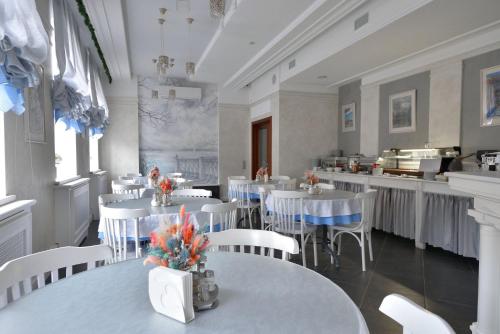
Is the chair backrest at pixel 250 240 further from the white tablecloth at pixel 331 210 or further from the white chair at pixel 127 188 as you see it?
the white chair at pixel 127 188

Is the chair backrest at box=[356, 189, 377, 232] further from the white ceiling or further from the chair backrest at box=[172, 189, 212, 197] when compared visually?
the white ceiling

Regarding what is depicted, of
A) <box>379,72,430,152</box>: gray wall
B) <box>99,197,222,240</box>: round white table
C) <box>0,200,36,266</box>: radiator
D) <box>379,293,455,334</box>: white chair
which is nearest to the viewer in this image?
<box>379,293,455,334</box>: white chair

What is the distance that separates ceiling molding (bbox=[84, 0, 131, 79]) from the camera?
13.4 ft

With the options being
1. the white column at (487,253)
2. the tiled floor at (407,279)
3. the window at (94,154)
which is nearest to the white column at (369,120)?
the tiled floor at (407,279)

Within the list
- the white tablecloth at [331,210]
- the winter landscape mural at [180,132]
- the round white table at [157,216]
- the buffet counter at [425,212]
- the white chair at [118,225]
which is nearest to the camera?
the white chair at [118,225]

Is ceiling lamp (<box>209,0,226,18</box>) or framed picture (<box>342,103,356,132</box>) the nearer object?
ceiling lamp (<box>209,0,226,18</box>)

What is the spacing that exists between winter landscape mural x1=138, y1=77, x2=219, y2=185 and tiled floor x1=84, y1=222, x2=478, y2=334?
5.24m

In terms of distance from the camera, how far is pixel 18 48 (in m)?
1.93

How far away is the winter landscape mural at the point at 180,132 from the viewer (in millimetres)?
8320

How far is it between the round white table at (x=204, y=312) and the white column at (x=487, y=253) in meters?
1.29

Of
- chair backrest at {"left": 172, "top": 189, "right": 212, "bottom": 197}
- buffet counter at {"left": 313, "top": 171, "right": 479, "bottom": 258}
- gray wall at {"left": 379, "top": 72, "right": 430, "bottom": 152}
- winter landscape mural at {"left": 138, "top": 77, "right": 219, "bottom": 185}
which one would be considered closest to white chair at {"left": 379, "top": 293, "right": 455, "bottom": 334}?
chair backrest at {"left": 172, "top": 189, "right": 212, "bottom": 197}

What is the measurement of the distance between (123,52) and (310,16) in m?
3.71

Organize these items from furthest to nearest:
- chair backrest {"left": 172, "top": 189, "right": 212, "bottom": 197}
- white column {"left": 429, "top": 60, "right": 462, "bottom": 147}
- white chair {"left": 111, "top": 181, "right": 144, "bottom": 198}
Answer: white chair {"left": 111, "top": 181, "right": 144, "bottom": 198} < white column {"left": 429, "top": 60, "right": 462, "bottom": 147} < chair backrest {"left": 172, "top": 189, "right": 212, "bottom": 197}

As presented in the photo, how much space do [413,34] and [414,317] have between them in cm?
410
